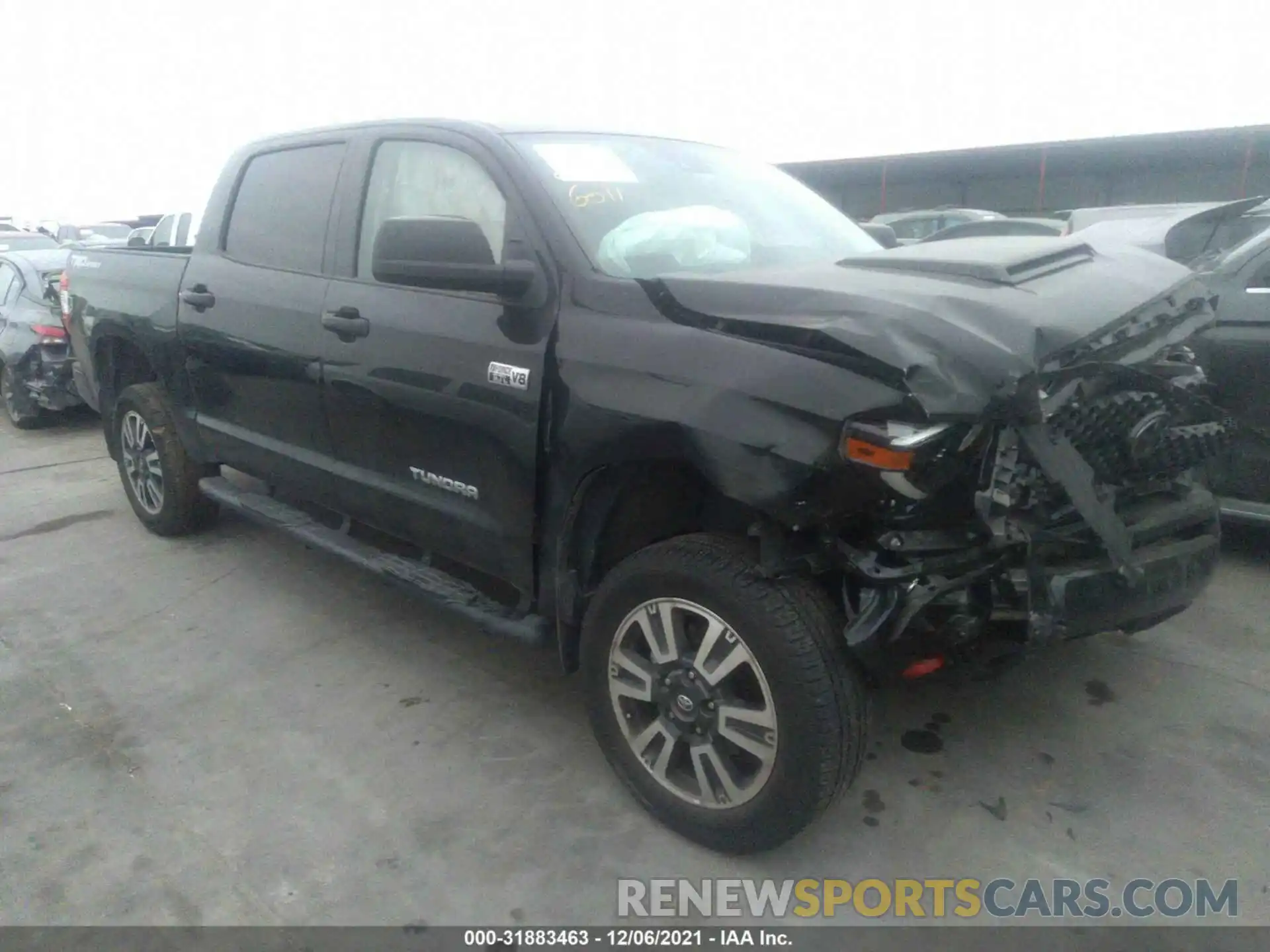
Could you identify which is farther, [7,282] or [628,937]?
[7,282]

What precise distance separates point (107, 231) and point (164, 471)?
15.6m

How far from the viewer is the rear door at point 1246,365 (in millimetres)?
3951

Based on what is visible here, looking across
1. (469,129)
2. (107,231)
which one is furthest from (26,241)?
(469,129)

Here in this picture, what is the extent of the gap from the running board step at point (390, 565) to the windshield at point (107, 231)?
49.8ft

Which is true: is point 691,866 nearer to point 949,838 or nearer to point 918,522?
point 949,838

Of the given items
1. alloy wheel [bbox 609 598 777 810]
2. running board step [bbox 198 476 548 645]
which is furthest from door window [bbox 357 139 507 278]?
alloy wheel [bbox 609 598 777 810]

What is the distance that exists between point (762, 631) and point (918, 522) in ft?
1.47

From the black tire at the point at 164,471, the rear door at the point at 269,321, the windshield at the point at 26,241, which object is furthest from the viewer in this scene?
the windshield at the point at 26,241

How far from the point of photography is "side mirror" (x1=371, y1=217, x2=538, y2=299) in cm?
264

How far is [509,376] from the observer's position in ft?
9.07

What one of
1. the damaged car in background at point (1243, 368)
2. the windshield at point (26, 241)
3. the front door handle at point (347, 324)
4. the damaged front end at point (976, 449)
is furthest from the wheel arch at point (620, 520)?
the windshield at point (26, 241)

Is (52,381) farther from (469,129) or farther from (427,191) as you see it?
(469,129)

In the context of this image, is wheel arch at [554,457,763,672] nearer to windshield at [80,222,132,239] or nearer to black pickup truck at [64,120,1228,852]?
black pickup truck at [64,120,1228,852]

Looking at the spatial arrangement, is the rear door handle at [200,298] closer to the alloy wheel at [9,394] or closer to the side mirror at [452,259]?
the side mirror at [452,259]
